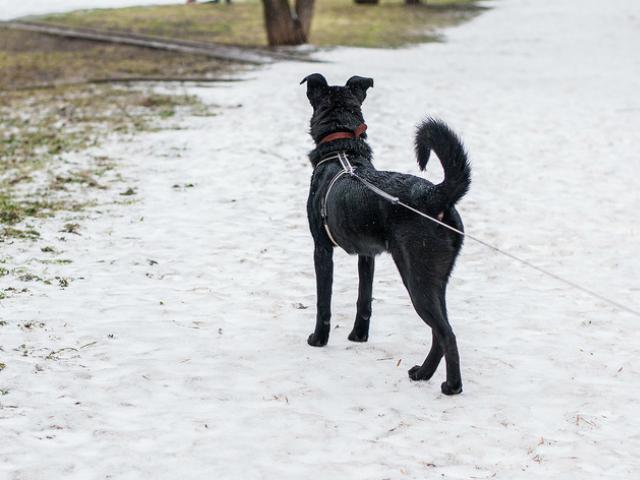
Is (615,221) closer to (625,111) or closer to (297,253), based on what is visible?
(297,253)

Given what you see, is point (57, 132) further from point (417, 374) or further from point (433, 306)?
point (433, 306)

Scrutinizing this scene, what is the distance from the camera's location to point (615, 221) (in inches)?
319

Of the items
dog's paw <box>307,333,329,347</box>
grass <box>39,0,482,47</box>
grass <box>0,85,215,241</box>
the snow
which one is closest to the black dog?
dog's paw <box>307,333,329,347</box>

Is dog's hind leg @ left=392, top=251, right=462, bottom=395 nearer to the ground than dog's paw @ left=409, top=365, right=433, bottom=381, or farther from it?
farther from it

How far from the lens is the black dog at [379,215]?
417 centimetres

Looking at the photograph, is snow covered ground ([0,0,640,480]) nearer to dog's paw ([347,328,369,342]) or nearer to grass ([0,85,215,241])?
dog's paw ([347,328,369,342])

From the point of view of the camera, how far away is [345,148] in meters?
4.96

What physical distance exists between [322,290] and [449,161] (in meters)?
1.36

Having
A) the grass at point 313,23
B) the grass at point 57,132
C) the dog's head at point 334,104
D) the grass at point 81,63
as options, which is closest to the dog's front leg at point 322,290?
the dog's head at point 334,104

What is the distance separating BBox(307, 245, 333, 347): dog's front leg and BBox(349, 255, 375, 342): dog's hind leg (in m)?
0.22

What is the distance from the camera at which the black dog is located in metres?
4.17

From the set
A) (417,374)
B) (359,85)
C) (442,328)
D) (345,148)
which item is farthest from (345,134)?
(417,374)

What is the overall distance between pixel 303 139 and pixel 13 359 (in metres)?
7.39

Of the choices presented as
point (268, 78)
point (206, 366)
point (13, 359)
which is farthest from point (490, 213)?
point (268, 78)
